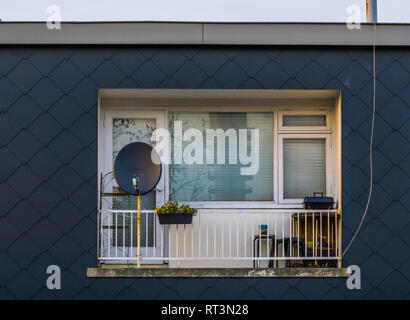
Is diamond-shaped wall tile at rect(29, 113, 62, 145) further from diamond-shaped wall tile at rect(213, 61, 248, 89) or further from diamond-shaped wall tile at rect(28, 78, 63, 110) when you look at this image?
diamond-shaped wall tile at rect(213, 61, 248, 89)

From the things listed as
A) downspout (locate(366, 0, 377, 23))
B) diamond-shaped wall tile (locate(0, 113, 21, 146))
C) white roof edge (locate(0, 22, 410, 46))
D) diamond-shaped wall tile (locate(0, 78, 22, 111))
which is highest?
downspout (locate(366, 0, 377, 23))

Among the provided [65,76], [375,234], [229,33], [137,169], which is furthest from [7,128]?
[375,234]

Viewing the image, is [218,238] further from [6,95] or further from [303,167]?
[6,95]

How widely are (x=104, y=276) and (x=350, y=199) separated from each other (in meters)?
2.72

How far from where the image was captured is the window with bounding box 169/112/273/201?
271 inches

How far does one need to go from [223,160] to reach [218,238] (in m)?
0.92

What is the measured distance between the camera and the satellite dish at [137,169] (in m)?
6.05

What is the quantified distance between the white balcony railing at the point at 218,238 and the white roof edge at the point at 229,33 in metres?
1.89

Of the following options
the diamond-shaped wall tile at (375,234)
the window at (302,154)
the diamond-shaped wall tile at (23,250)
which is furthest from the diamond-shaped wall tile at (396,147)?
the diamond-shaped wall tile at (23,250)

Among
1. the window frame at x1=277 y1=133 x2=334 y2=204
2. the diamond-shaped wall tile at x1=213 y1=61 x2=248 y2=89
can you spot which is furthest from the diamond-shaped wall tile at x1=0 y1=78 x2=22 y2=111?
the window frame at x1=277 y1=133 x2=334 y2=204

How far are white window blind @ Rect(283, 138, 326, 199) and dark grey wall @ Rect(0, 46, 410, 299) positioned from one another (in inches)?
27.5

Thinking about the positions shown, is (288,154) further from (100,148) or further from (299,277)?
(100,148)

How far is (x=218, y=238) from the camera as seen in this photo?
22.0ft
